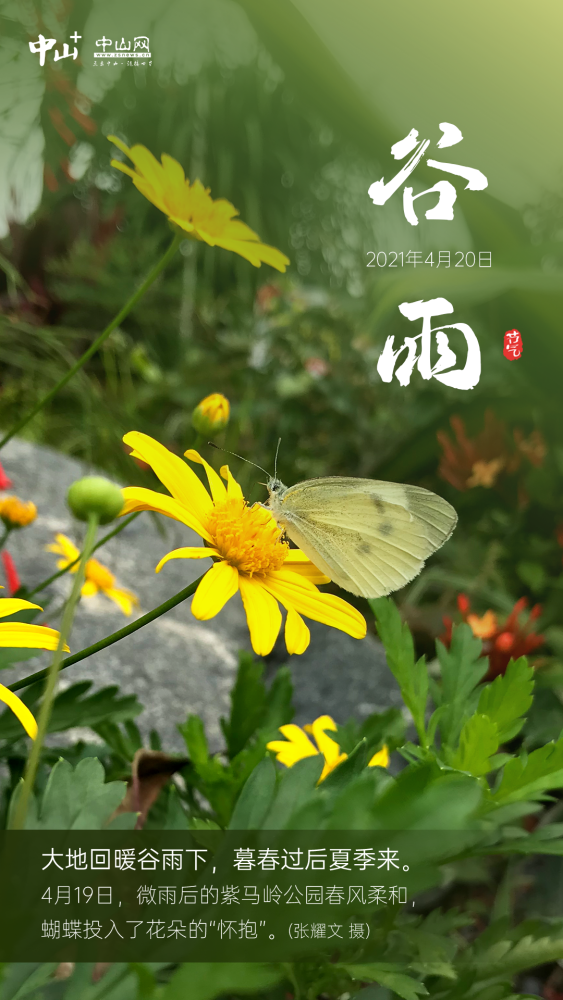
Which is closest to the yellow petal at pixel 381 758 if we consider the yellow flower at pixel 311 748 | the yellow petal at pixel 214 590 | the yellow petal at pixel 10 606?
the yellow flower at pixel 311 748

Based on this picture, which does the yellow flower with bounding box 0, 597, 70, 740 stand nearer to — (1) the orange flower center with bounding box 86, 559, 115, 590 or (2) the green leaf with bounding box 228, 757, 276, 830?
(2) the green leaf with bounding box 228, 757, 276, 830

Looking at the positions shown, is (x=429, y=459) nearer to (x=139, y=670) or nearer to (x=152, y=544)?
(x=152, y=544)

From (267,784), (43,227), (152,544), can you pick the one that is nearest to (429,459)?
(152,544)

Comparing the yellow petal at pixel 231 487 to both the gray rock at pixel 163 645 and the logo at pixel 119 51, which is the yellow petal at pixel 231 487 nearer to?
the gray rock at pixel 163 645

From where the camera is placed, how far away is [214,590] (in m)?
0.45

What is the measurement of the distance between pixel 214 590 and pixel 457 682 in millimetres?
252

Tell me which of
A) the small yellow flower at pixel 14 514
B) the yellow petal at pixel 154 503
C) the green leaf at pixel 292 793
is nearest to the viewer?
the green leaf at pixel 292 793

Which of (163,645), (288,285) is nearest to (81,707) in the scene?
(163,645)

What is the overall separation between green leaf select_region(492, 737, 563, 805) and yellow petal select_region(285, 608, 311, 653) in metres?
0.16

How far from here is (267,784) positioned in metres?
0.37

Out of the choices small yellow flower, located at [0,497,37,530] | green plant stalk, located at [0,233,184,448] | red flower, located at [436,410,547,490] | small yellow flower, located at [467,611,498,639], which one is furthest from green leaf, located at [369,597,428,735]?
red flower, located at [436,410,547,490]

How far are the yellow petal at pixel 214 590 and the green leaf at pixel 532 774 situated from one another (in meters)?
0.23

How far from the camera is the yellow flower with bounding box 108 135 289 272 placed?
1.93 ft

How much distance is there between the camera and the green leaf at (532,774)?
46 cm
